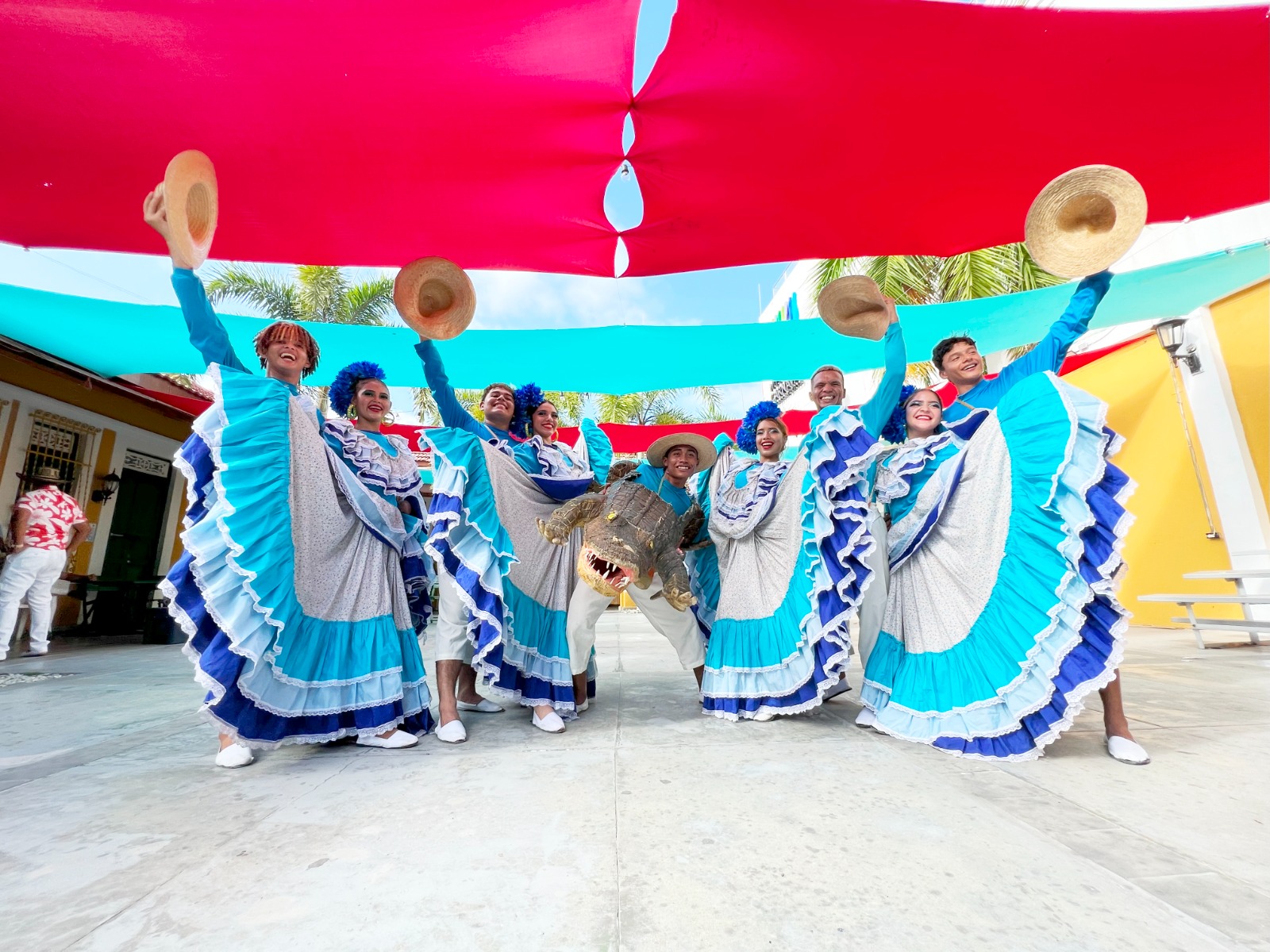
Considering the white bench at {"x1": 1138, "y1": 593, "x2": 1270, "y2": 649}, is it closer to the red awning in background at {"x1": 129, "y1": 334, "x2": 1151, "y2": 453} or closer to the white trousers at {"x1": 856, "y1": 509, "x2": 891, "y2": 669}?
the red awning in background at {"x1": 129, "y1": 334, "x2": 1151, "y2": 453}

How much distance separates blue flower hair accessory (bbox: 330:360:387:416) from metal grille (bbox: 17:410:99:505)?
6604mm

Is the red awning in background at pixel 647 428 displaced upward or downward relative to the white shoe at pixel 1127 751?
upward

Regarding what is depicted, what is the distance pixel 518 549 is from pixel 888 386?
197 cm

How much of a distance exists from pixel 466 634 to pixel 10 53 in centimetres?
324

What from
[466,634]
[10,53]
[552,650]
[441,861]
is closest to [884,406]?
[552,650]

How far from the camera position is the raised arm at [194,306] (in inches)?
86.7

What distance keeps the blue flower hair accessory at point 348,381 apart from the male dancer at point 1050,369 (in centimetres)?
283

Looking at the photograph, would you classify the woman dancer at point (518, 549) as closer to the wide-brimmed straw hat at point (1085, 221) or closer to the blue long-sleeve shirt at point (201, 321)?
the blue long-sleeve shirt at point (201, 321)

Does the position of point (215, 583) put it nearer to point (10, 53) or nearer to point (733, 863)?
point (733, 863)

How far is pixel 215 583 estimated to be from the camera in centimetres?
214

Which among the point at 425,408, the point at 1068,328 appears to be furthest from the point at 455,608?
the point at 425,408

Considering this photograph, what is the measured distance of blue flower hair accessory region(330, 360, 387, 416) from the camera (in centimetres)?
313

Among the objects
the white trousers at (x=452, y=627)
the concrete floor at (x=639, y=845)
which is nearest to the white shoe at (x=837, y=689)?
the concrete floor at (x=639, y=845)

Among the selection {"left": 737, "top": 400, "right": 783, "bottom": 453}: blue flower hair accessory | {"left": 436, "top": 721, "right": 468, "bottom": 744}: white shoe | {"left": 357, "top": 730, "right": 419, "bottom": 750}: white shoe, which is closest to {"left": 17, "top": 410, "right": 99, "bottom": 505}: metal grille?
{"left": 357, "top": 730, "right": 419, "bottom": 750}: white shoe
